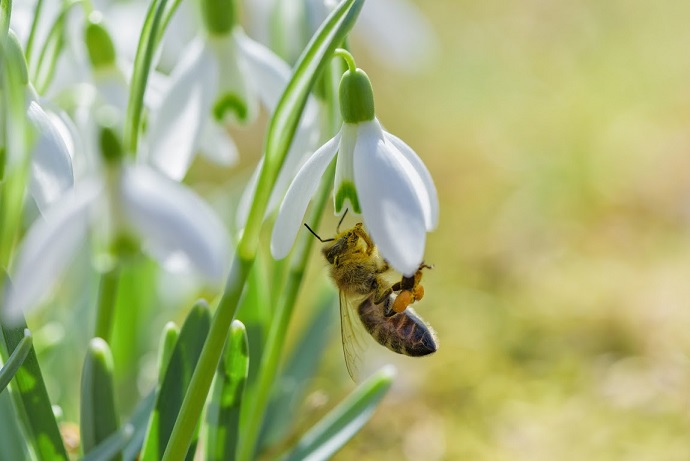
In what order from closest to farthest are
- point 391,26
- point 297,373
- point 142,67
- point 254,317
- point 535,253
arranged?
point 142,67 → point 254,317 → point 297,373 → point 391,26 → point 535,253

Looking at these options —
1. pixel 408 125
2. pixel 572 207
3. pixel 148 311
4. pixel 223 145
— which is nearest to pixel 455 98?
pixel 408 125

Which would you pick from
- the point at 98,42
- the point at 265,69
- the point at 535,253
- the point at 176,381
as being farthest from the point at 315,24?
the point at 535,253

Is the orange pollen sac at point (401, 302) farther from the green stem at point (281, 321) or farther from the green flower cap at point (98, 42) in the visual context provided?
the green flower cap at point (98, 42)

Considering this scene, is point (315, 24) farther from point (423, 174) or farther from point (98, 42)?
point (423, 174)

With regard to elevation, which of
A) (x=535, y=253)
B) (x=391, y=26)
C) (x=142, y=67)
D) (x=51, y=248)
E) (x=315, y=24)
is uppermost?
(x=535, y=253)

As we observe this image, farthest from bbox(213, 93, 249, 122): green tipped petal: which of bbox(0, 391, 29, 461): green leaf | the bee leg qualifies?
bbox(0, 391, 29, 461): green leaf

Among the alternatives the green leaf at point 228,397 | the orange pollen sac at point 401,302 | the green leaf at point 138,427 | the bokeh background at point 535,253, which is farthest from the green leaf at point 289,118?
the bokeh background at point 535,253

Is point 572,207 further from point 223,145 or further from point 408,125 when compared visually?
point 223,145
